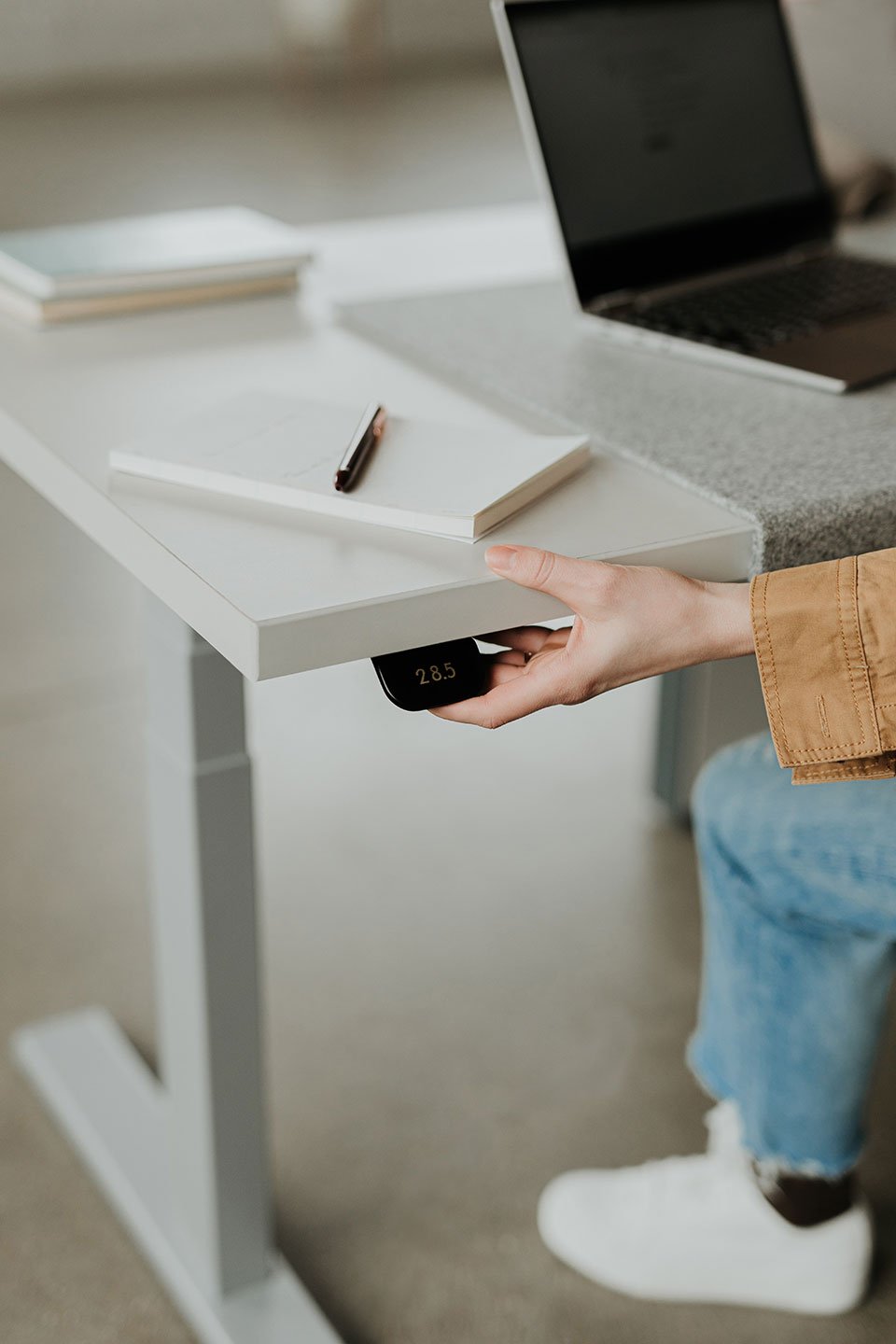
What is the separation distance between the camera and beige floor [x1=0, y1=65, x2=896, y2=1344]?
123cm

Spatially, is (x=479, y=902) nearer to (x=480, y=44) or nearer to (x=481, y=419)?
(x=481, y=419)

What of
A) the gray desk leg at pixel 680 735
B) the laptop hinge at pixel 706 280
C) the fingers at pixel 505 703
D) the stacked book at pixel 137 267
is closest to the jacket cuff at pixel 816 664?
the fingers at pixel 505 703

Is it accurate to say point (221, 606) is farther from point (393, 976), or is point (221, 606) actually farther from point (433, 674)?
point (393, 976)

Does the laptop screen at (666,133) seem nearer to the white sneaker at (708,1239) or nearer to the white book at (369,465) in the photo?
the white book at (369,465)

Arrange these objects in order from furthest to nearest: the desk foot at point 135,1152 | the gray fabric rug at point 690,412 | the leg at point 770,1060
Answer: the desk foot at point 135,1152 < the leg at point 770,1060 < the gray fabric rug at point 690,412

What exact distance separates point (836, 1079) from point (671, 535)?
0.48m

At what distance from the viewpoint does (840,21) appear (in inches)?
63.7

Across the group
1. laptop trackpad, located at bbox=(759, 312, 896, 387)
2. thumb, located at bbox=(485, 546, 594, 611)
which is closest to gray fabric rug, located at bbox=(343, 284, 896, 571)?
laptop trackpad, located at bbox=(759, 312, 896, 387)

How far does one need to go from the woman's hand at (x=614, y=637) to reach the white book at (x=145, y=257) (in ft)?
1.78

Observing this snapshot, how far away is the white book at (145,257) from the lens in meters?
1.14

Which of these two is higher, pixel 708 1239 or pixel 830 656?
pixel 830 656

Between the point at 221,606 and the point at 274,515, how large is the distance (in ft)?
0.32

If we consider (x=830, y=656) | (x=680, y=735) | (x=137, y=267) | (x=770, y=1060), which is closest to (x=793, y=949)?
(x=770, y=1060)

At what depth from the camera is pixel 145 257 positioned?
121 centimetres
